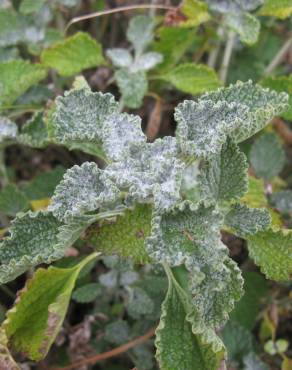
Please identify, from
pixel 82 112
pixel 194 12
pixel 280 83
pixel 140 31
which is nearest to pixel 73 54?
pixel 140 31

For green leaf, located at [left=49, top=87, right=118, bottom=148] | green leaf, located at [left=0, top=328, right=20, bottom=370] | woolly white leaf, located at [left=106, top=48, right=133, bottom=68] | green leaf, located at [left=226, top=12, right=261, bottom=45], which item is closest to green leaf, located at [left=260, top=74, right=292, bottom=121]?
green leaf, located at [left=226, top=12, right=261, bottom=45]

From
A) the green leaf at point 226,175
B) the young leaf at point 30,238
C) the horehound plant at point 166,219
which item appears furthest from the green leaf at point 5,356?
the green leaf at point 226,175

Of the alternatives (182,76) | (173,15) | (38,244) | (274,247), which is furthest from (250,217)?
(173,15)

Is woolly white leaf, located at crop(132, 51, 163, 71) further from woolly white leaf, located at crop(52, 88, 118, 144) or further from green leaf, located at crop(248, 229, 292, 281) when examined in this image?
green leaf, located at crop(248, 229, 292, 281)

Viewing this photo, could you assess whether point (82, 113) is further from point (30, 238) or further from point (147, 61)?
point (147, 61)

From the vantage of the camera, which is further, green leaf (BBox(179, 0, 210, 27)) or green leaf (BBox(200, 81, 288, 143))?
green leaf (BBox(179, 0, 210, 27))

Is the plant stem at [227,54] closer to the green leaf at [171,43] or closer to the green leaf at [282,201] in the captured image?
the green leaf at [171,43]
